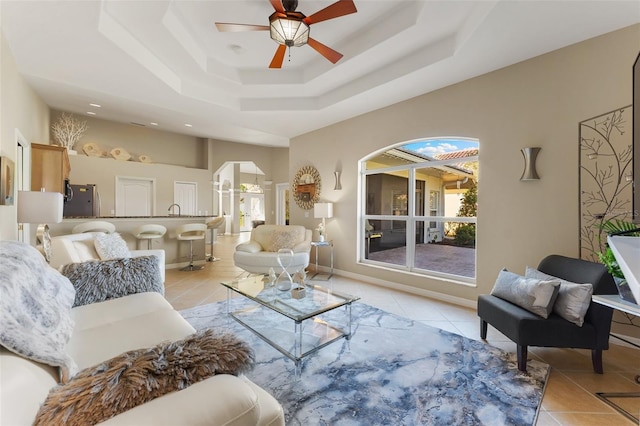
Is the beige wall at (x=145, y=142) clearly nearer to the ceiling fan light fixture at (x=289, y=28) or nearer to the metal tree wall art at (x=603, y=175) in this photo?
the ceiling fan light fixture at (x=289, y=28)

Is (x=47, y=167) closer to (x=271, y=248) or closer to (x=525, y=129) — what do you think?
(x=271, y=248)

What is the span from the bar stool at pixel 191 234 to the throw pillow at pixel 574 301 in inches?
208

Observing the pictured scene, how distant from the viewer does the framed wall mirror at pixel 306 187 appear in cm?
557

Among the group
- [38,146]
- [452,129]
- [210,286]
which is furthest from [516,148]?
[38,146]

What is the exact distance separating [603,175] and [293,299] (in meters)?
3.09

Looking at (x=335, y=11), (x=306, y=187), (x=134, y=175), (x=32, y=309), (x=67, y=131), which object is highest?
(x=335, y=11)

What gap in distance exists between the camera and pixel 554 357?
7.44ft

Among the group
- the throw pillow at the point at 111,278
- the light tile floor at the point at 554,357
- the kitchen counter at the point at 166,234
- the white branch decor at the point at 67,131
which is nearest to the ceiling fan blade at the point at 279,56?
the throw pillow at the point at 111,278

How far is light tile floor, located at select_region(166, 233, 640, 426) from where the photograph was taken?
1.67m

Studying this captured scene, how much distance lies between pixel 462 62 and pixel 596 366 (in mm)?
3024

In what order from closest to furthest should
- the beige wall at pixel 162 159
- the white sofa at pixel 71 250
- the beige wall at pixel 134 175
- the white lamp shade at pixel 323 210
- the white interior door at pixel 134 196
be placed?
the white sofa at pixel 71 250, the white lamp shade at pixel 323 210, the beige wall at pixel 134 175, the beige wall at pixel 162 159, the white interior door at pixel 134 196

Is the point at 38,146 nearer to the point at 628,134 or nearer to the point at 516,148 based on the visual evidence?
the point at 516,148

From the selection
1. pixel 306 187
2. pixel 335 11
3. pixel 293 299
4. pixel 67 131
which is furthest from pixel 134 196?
pixel 335 11

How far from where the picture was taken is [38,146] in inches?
139
